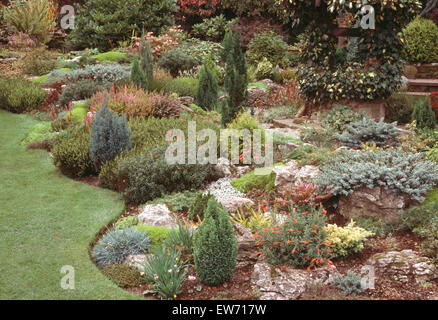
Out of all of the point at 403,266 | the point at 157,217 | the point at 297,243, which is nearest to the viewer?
the point at 403,266

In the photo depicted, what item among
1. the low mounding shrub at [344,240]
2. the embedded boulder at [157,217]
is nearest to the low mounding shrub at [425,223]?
the low mounding shrub at [344,240]

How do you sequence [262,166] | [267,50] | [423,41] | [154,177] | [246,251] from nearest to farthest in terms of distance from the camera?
[246,251] → [154,177] → [262,166] → [423,41] → [267,50]

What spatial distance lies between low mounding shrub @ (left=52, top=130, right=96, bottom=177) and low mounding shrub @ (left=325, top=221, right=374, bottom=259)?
437cm

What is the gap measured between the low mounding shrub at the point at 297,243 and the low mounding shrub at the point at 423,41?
1027 cm

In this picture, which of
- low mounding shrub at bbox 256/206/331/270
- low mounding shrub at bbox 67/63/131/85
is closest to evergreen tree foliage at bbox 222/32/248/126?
low mounding shrub at bbox 256/206/331/270

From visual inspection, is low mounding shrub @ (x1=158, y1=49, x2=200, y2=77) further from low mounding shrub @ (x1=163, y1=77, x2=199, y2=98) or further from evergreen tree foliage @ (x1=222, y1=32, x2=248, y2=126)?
evergreen tree foliage @ (x1=222, y1=32, x2=248, y2=126)

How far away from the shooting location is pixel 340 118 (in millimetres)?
9320

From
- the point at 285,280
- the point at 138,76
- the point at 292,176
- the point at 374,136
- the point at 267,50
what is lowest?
the point at 285,280

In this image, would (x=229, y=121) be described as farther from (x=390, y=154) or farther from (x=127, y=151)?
(x=390, y=154)

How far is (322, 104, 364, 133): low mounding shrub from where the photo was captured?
362 inches

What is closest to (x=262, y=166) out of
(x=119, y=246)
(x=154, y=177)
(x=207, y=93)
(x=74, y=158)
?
(x=154, y=177)

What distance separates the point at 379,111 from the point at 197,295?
703 cm

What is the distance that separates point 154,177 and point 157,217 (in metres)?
1.09

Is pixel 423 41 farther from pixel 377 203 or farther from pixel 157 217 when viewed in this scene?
pixel 157 217
